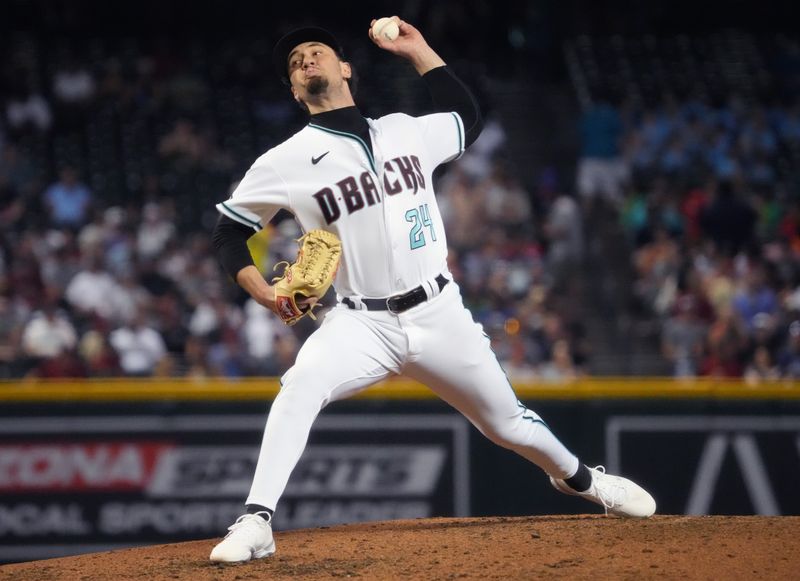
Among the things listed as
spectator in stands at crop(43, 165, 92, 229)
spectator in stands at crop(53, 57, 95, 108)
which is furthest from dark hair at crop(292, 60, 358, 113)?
spectator in stands at crop(53, 57, 95, 108)

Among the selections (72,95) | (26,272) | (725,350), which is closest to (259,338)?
(26,272)

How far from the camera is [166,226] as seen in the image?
11.2 meters

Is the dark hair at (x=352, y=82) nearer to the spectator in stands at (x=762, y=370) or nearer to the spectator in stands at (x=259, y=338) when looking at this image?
the spectator in stands at (x=259, y=338)

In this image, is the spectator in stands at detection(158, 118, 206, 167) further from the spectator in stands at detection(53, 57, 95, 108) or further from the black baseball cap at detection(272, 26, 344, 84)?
the black baseball cap at detection(272, 26, 344, 84)

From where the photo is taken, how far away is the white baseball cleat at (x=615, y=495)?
193 inches

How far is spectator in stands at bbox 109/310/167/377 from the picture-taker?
369 inches

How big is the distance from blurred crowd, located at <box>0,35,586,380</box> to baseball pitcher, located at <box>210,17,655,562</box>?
14.8ft

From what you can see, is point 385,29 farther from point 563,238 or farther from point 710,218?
point 710,218

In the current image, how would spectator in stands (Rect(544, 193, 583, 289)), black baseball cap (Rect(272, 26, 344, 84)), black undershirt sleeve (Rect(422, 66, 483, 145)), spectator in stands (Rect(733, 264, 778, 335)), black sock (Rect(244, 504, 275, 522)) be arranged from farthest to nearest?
spectator in stands (Rect(544, 193, 583, 289)), spectator in stands (Rect(733, 264, 778, 335)), black undershirt sleeve (Rect(422, 66, 483, 145)), black baseball cap (Rect(272, 26, 344, 84)), black sock (Rect(244, 504, 275, 522))

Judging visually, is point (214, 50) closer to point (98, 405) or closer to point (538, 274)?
point (538, 274)

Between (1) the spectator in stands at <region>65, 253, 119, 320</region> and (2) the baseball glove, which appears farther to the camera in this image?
(1) the spectator in stands at <region>65, 253, 119, 320</region>

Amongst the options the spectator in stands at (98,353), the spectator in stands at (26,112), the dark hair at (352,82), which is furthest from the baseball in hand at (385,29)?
the spectator in stands at (26,112)

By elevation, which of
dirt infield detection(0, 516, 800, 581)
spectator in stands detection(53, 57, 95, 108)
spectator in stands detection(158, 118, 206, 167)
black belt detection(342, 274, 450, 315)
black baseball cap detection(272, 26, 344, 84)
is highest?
spectator in stands detection(53, 57, 95, 108)

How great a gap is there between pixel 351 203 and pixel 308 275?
39 cm
